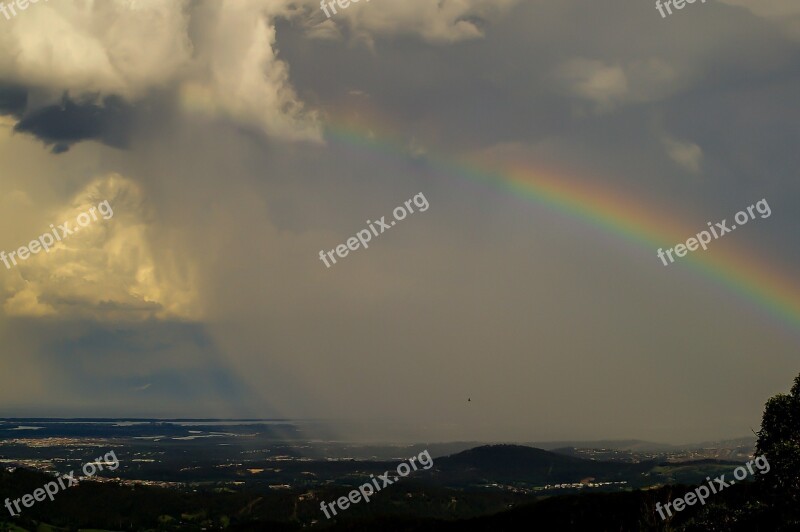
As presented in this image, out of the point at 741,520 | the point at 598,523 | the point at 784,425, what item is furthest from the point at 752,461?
the point at 598,523

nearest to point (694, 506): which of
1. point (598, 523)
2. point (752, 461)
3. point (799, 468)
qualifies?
point (598, 523)

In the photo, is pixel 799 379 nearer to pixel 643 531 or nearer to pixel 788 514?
pixel 788 514

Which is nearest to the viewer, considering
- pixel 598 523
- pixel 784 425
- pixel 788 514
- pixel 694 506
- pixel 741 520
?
pixel 788 514

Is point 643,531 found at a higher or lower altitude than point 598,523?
higher

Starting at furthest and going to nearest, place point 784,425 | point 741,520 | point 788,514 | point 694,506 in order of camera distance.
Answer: point 694,506
point 784,425
point 741,520
point 788,514

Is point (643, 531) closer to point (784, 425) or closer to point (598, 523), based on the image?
point (784, 425)

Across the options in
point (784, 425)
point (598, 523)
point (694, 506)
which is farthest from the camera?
point (598, 523)

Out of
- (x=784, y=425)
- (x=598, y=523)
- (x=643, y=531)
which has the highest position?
(x=784, y=425)

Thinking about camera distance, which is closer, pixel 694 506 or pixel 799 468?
pixel 799 468

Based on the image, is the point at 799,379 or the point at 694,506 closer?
the point at 799,379
